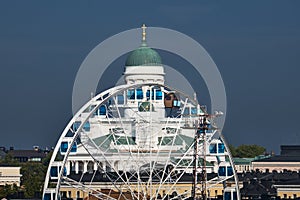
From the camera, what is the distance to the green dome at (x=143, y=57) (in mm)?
177500

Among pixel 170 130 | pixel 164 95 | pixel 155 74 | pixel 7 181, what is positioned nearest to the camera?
pixel 164 95

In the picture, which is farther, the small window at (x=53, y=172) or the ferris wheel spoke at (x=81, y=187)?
the ferris wheel spoke at (x=81, y=187)

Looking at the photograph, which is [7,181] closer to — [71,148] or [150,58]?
[150,58]

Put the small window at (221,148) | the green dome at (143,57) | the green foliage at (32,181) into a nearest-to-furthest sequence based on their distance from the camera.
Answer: the small window at (221,148), the green foliage at (32,181), the green dome at (143,57)

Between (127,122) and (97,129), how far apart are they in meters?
2.60

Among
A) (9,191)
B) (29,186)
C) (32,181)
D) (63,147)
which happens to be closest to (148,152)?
(63,147)

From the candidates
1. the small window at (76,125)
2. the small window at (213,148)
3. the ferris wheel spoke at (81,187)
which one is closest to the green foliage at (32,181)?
the ferris wheel spoke at (81,187)

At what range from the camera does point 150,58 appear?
17825 cm

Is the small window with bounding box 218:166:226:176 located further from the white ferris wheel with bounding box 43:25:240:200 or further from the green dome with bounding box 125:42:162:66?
the green dome with bounding box 125:42:162:66

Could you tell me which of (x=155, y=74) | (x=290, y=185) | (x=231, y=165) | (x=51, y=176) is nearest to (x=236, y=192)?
(x=231, y=165)

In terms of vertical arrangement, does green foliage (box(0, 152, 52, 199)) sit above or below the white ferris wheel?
above

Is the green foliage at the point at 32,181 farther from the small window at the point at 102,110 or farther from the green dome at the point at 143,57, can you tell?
the small window at the point at 102,110

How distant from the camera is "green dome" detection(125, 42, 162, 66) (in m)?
178

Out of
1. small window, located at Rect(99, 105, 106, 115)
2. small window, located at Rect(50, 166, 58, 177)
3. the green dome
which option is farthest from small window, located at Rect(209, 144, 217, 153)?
the green dome
